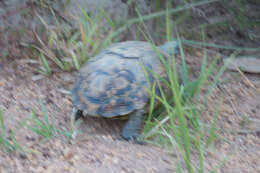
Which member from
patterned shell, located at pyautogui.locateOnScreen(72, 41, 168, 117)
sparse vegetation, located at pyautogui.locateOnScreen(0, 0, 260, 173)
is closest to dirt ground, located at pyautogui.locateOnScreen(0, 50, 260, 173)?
sparse vegetation, located at pyautogui.locateOnScreen(0, 0, 260, 173)

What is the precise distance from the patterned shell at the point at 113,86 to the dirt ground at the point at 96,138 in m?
0.18

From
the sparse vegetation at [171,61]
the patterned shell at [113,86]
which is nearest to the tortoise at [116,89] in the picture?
the patterned shell at [113,86]

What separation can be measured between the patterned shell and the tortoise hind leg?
0.22 feet

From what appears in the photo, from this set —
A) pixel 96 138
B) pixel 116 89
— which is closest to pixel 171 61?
pixel 116 89

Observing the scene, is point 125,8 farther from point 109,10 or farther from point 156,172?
point 156,172

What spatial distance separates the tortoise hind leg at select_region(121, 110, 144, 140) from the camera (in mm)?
1972

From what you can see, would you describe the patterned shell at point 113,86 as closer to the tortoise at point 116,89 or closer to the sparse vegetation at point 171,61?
the tortoise at point 116,89

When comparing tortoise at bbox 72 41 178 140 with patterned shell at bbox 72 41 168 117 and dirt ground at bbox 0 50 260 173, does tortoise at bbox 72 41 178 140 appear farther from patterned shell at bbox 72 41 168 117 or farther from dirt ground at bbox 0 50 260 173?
dirt ground at bbox 0 50 260 173

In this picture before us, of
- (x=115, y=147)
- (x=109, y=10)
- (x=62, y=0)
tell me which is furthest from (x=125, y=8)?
(x=115, y=147)

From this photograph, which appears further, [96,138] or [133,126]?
[133,126]

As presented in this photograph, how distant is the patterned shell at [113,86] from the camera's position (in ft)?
6.42

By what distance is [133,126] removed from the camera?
1993 millimetres

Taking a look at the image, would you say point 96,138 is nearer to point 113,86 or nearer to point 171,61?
point 113,86

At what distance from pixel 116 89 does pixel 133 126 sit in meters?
0.27
